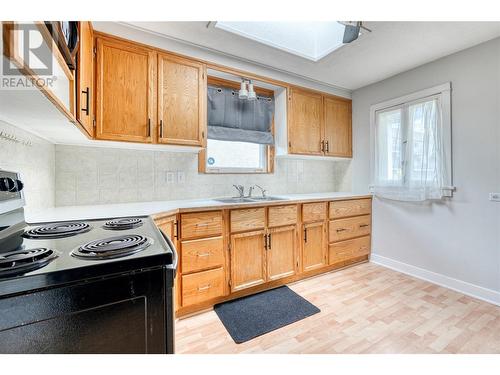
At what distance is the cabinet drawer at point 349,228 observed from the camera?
269 centimetres

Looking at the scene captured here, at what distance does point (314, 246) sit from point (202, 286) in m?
1.29

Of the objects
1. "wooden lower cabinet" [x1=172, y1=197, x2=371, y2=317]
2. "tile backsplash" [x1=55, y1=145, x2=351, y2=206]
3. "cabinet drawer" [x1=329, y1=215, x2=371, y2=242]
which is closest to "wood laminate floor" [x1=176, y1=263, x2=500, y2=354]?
"wooden lower cabinet" [x1=172, y1=197, x2=371, y2=317]

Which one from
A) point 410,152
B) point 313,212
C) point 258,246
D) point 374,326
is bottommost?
point 374,326

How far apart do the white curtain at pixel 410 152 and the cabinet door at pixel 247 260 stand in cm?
173

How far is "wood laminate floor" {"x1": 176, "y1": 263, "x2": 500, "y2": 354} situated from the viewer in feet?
4.98

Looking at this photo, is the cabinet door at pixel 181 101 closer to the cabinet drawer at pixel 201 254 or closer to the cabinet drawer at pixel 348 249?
the cabinet drawer at pixel 201 254

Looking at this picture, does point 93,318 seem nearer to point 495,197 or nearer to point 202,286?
point 202,286

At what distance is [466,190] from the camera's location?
7.22ft

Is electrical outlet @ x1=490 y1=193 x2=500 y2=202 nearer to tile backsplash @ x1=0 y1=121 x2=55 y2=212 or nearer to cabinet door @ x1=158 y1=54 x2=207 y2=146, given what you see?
cabinet door @ x1=158 y1=54 x2=207 y2=146

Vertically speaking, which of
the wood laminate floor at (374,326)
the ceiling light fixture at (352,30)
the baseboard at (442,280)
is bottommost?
the wood laminate floor at (374,326)

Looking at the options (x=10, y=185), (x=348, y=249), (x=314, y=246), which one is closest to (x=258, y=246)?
(x=314, y=246)

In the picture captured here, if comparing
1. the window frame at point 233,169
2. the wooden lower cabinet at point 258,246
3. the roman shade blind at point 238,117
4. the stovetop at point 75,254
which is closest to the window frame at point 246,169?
the window frame at point 233,169

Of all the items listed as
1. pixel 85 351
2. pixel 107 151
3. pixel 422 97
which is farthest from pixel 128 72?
pixel 422 97

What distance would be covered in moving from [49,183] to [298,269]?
2.34m
